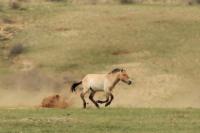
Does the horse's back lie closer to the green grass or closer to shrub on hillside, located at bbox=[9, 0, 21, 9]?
the green grass

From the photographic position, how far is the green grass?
20.6 m

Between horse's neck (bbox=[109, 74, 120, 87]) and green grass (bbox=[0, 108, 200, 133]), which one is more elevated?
horse's neck (bbox=[109, 74, 120, 87])

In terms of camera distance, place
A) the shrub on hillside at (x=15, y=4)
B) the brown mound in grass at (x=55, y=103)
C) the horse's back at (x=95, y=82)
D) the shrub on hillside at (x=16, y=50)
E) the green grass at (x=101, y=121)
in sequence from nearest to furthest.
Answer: the green grass at (x=101, y=121) < the horse's back at (x=95, y=82) < the brown mound in grass at (x=55, y=103) < the shrub on hillside at (x=16, y=50) < the shrub on hillside at (x=15, y=4)

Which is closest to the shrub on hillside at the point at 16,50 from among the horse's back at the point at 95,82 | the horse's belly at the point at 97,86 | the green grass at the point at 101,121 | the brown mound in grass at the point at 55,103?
the brown mound in grass at the point at 55,103

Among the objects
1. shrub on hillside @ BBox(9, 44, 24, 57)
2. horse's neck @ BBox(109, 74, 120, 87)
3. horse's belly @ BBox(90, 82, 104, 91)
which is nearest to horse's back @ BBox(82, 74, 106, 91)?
horse's belly @ BBox(90, 82, 104, 91)

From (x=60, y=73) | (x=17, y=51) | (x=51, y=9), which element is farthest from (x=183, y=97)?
(x=51, y=9)

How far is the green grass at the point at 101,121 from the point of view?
20578mm

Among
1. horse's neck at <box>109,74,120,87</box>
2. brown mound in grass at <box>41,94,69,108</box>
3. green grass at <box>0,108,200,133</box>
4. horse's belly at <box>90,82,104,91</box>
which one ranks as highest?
horse's neck at <box>109,74,120,87</box>

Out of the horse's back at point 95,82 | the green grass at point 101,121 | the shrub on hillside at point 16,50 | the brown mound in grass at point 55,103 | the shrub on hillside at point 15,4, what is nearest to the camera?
the green grass at point 101,121

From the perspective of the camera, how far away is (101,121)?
872 inches

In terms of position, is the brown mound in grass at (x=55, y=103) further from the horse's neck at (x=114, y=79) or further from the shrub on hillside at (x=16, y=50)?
the shrub on hillside at (x=16, y=50)

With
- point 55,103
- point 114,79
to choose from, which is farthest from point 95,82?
point 55,103

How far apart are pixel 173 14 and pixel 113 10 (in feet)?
12.4

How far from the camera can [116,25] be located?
155 ft
